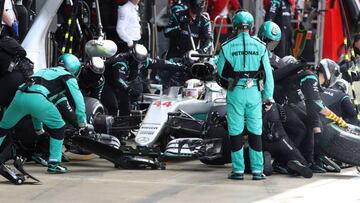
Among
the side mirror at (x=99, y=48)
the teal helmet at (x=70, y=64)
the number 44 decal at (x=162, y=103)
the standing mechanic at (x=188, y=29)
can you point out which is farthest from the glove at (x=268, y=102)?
the standing mechanic at (x=188, y=29)

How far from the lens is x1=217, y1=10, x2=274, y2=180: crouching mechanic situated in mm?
11695

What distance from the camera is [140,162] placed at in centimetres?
1253

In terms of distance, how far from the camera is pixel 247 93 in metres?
11.7

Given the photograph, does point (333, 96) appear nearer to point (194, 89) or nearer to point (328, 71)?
point (328, 71)

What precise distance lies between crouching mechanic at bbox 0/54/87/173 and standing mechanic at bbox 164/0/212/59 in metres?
5.03

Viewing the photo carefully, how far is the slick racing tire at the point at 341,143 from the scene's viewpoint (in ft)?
40.8

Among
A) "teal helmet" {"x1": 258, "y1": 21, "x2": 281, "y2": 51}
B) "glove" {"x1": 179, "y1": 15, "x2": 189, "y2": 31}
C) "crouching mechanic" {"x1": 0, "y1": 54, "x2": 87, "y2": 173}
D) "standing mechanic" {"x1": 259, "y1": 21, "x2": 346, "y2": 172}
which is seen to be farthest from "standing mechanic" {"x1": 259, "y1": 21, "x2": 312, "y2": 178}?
"glove" {"x1": 179, "y1": 15, "x2": 189, "y2": 31}

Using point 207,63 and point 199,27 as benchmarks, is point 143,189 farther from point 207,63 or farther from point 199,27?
point 199,27

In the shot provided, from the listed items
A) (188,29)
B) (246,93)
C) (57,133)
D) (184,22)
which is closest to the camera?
(246,93)

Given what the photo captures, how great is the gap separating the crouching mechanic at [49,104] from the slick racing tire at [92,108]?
157cm

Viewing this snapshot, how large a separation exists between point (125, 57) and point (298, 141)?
3.36 meters

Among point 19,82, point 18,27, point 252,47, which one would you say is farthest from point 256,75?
point 18,27

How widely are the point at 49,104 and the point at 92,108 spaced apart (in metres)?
2.00

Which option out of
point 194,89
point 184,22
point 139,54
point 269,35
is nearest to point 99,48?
point 139,54
